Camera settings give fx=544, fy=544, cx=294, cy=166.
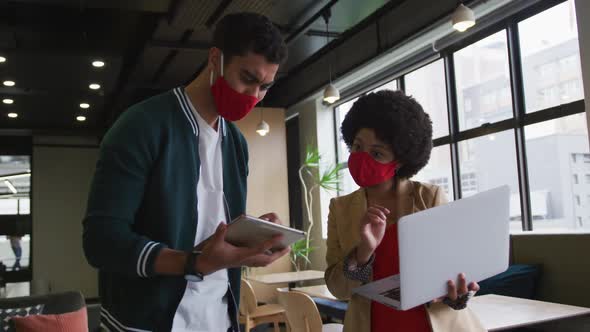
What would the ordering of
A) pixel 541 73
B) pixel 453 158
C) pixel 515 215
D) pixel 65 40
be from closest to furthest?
pixel 541 73 < pixel 515 215 < pixel 453 158 < pixel 65 40

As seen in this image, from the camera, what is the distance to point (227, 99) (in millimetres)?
1329

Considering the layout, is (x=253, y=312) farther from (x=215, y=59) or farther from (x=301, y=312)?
(x=215, y=59)

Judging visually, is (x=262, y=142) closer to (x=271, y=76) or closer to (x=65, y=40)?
(x=65, y=40)

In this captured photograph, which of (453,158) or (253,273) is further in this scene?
(253,273)

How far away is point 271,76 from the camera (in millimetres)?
1385

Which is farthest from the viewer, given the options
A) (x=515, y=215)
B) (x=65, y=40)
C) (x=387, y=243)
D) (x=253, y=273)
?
(x=253, y=273)

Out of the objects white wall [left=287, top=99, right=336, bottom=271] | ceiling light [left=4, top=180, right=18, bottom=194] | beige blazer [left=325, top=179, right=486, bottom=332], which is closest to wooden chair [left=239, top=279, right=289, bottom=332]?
white wall [left=287, top=99, right=336, bottom=271]

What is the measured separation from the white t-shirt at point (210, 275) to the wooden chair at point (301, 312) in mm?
2298

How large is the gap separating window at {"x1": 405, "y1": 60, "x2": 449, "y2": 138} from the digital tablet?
17.9ft

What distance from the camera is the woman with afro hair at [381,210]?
154 cm

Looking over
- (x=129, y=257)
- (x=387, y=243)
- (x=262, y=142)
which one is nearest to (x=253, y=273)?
(x=262, y=142)

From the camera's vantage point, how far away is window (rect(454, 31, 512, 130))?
5.43 metres

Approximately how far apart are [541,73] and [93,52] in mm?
5005

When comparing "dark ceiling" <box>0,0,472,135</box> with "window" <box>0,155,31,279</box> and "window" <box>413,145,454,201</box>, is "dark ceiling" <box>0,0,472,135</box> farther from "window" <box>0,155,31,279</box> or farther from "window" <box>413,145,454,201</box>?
"window" <box>0,155,31,279</box>
